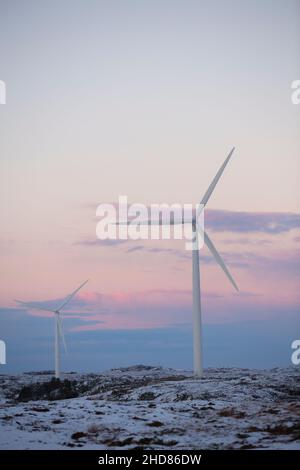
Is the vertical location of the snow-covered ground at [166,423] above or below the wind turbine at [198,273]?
below

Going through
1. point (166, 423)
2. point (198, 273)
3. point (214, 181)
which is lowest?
point (166, 423)

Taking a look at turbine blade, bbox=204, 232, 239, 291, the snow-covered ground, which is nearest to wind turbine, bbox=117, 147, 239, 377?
turbine blade, bbox=204, 232, 239, 291

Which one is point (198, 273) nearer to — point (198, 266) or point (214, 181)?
point (198, 266)

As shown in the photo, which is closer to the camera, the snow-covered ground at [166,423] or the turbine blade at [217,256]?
the snow-covered ground at [166,423]

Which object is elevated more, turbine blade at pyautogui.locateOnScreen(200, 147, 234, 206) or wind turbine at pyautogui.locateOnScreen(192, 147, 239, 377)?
turbine blade at pyautogui.locateOnScreen(200, 147, 234, 206)

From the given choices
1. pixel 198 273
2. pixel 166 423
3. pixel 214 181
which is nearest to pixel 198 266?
pixel 198 273

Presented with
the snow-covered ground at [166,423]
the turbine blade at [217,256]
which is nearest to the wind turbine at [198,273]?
the turbine blade at [217,256]

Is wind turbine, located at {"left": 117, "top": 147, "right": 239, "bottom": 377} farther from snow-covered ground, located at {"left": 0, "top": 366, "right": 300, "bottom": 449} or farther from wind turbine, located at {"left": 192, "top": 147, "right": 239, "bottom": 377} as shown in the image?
snow-covered ground, located at {"left": 0, "top": 366, "right": 300, "bottom": 449}

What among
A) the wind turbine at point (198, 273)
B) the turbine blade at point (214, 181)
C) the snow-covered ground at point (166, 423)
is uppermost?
the turbine blade at point (214, 181)

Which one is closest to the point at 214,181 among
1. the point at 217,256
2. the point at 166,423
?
the point at 217,256

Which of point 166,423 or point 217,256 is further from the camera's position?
point 217,256

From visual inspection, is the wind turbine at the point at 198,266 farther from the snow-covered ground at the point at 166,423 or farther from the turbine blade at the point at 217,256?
the snow-covered ground at the point at 166,423

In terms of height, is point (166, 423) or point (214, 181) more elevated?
point (214, 181)
